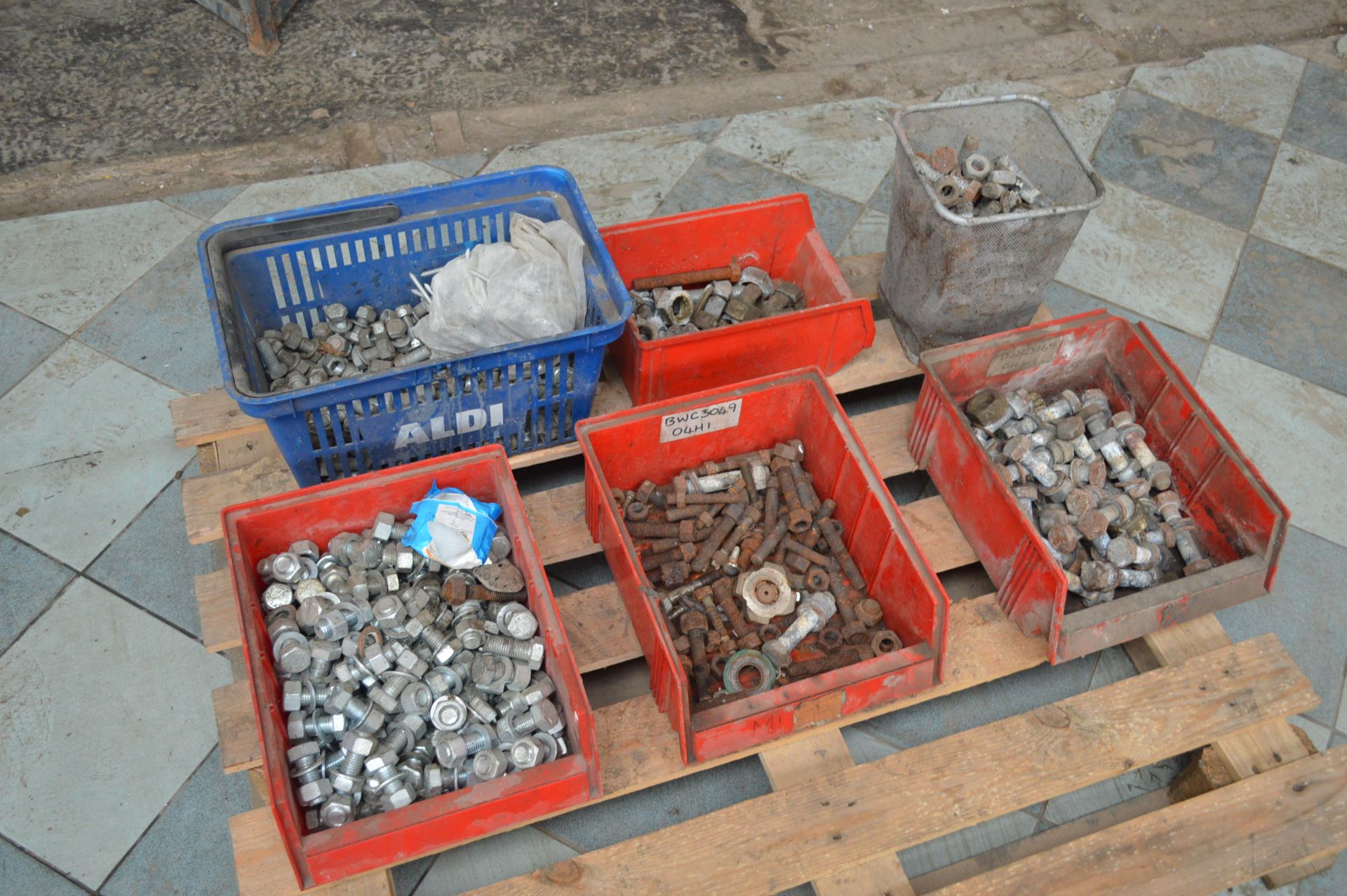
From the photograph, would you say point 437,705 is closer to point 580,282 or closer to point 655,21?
point 580,282

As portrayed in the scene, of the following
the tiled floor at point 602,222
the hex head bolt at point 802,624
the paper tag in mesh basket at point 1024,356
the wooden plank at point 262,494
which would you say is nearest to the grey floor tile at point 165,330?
the tiled floor at point 602,222

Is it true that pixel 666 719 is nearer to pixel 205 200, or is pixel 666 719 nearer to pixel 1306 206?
pixel 205 200

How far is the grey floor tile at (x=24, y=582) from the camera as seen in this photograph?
2.79 meters

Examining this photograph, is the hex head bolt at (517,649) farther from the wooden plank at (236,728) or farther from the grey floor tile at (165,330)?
the grey floor tile at (165,330)

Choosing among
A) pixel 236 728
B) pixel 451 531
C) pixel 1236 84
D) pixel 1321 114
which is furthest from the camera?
pixel 1236 84

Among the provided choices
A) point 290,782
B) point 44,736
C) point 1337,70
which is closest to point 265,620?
point 290,782

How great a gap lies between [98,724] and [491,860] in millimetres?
1182

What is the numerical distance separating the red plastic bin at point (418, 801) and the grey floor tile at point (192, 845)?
46cm

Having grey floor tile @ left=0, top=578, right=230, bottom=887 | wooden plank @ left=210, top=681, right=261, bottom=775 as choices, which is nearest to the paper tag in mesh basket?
wooden plank @ left=210, top=681, right=261, bottom=775

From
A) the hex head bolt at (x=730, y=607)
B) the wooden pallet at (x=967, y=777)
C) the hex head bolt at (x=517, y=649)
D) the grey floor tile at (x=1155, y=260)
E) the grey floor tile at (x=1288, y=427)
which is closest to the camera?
the wooden pallet at (x=967, y=777)

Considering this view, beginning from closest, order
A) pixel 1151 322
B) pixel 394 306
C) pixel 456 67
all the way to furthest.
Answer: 1. pixel 394 306
2. pixel 1151 322
3. pixel 456 67

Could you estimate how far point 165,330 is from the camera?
11.5 ft

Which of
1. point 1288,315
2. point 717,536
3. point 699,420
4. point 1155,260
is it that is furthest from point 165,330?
point 1288,315

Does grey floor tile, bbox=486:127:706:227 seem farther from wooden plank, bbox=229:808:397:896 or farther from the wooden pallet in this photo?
wooden plank, bbox=229:808:397:896
